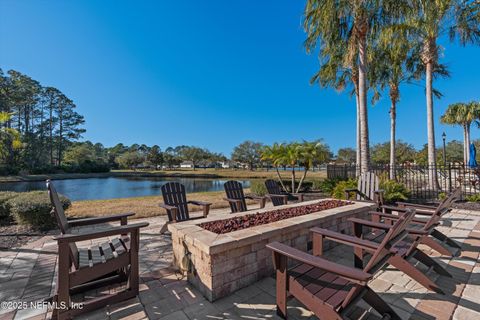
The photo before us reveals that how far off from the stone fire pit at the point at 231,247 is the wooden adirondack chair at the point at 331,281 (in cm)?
49

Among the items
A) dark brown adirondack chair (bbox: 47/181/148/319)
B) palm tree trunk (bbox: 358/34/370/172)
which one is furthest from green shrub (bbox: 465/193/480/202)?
dark brown adirondack chair (bbox: 47/181/148/319)

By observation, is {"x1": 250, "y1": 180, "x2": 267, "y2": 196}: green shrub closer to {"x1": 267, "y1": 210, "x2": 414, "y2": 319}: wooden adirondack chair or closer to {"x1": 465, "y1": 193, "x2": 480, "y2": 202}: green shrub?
{"x1": 465, "y1": 193, "x2": 480, "y2": 202}: green shrub

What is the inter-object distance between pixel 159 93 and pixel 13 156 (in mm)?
22488

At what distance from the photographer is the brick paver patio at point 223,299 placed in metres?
1.64

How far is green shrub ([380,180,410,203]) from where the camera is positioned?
5602mm

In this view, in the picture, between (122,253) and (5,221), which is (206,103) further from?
(122,253)

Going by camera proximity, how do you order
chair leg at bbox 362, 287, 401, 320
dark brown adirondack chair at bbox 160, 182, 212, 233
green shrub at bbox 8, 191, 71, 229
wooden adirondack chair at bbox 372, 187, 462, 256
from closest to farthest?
chair leg at bbox 362, 287, 401, 320 < wooden adirondack chair at bbox 372, 187, 462, 256 < dark brown adirondack chair at bbox 160, 182, 212, 233 < green shrub at bbox 8, 191, 71, 229

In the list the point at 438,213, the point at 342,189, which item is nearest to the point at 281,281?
the point at 438,213

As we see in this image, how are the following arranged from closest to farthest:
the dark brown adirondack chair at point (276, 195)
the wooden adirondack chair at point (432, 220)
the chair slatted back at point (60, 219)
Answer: the chair slatted back at point (60, 219) < the wooden adirondack chair at point (432, 220) < the dark brown adirondack chair at point (276, 195)

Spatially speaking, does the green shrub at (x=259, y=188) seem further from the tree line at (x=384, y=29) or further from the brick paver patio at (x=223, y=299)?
the brick paver patio at (x=223, y=299)

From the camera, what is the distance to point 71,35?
24.8 feet

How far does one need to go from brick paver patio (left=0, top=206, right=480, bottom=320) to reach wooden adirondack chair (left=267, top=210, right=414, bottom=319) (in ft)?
0.84

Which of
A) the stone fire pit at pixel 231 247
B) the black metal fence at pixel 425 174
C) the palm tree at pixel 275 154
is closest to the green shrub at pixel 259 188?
Answer: the palm tree at pixel 275 154

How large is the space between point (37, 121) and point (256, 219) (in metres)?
41.5
